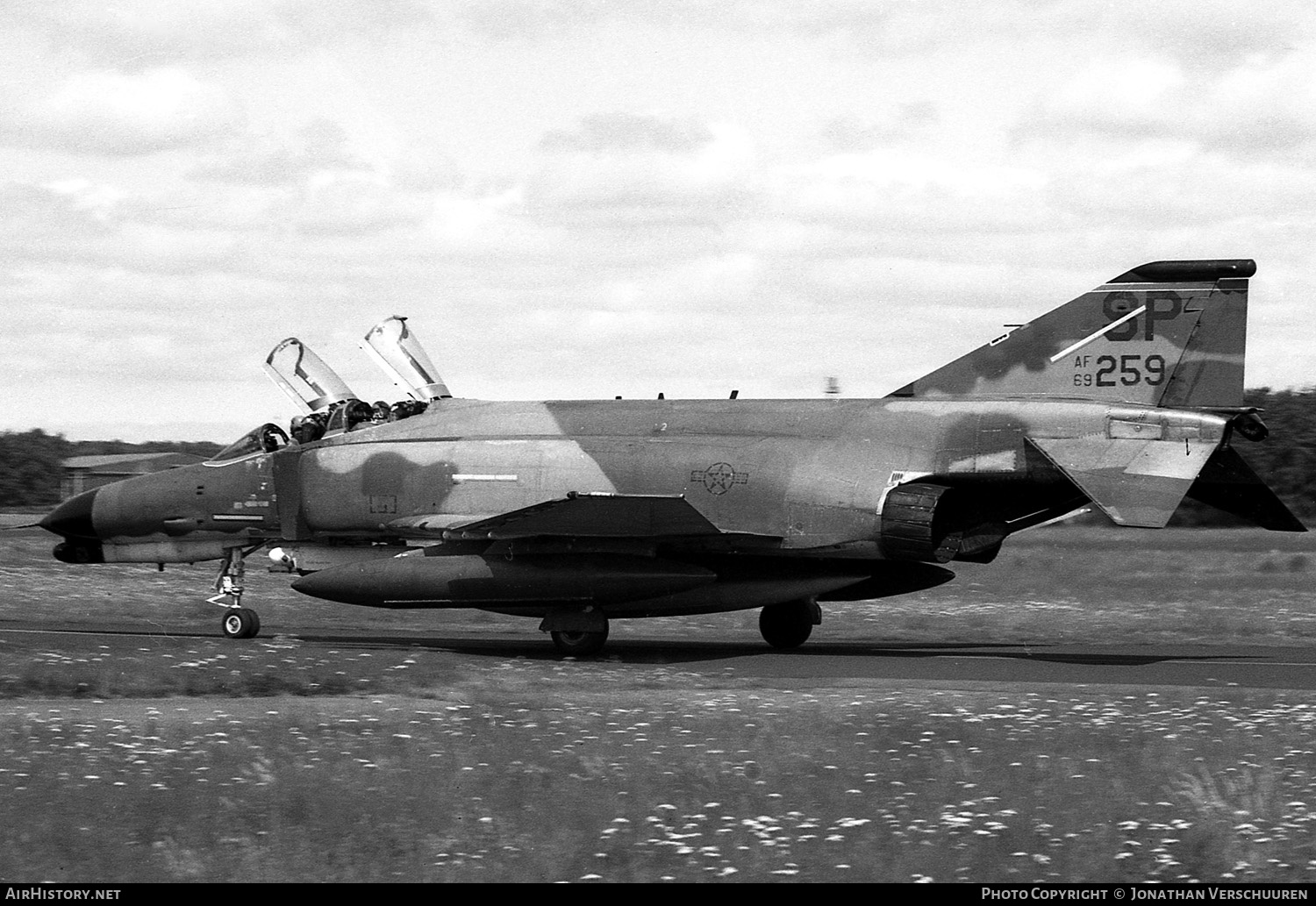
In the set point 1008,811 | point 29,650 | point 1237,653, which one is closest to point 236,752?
point 1008,811

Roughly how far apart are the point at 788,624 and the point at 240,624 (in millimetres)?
6905

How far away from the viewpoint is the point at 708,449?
1833 cm

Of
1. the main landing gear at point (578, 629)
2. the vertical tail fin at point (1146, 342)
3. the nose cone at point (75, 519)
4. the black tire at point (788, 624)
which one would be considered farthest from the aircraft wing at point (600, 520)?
the nose cone at point (75, 519)

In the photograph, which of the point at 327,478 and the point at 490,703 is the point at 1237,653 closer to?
the point at 490,703

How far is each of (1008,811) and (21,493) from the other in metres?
54.1

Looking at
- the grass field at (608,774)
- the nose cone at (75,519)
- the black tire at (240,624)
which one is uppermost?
the nose cone at (75,519)

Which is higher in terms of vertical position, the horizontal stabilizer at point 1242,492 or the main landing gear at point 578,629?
the horizontal stabilizer at point 1242,492

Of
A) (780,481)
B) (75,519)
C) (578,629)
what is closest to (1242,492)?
(780,481)

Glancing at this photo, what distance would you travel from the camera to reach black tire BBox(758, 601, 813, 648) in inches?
766

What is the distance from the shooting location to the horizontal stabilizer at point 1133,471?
15.6m

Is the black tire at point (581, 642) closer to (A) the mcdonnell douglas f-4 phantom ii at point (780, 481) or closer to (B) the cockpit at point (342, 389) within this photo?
A: (A) the mcdonnell douglas f-4 phantom ii at point (780, 481)

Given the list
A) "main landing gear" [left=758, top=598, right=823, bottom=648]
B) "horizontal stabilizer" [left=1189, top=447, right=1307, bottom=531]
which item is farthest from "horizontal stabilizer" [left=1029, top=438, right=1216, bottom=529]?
"main landing gear" [left=758, top=598, right=823, bottom=648]

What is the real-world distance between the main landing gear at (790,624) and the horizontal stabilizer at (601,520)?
7.43 ft

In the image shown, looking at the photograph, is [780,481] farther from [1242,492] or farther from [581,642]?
[1242,492]
